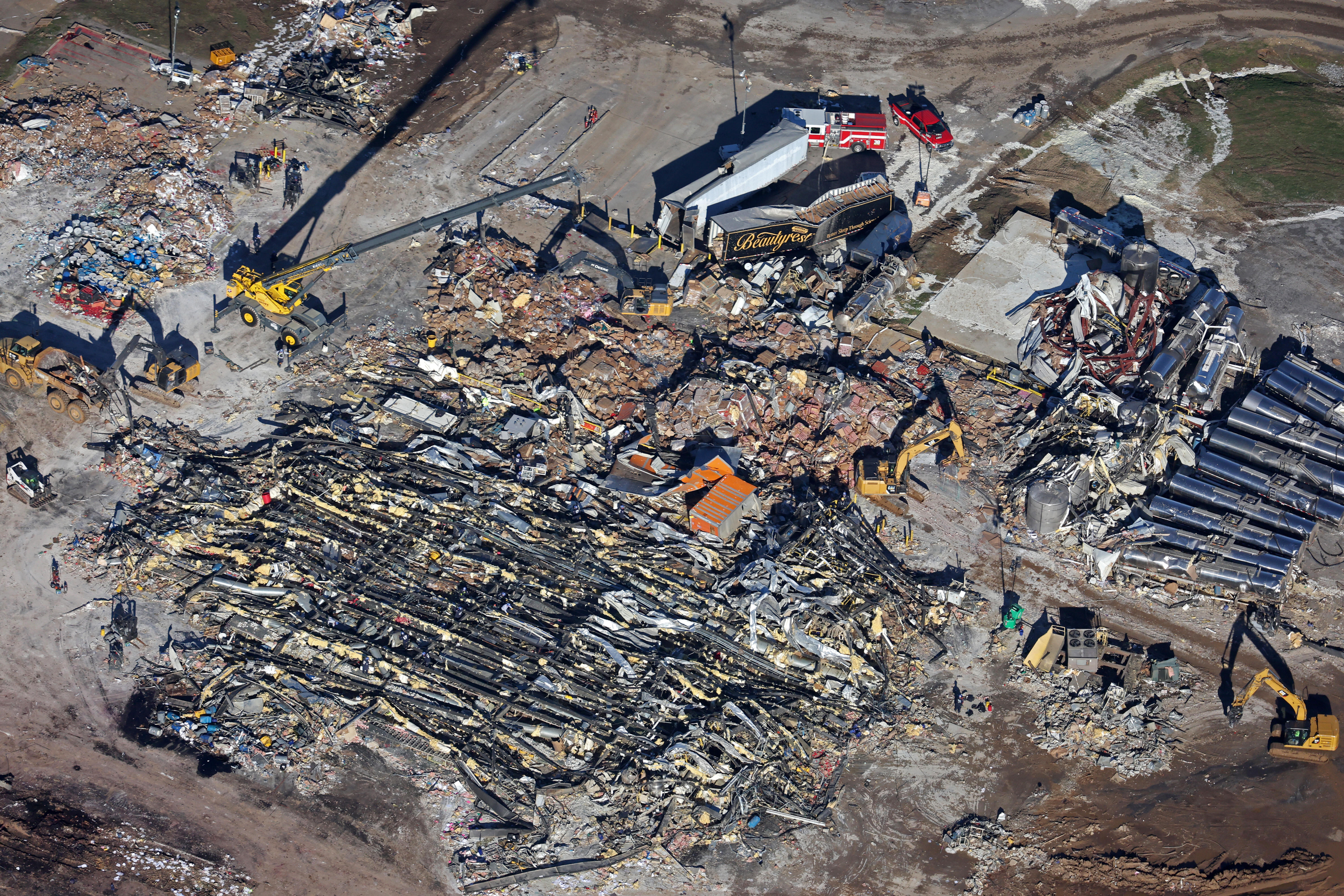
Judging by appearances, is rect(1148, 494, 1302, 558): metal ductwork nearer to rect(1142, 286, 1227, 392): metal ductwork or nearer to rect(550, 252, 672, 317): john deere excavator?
rect(1142, 286, 1227, 392): metal ductwork

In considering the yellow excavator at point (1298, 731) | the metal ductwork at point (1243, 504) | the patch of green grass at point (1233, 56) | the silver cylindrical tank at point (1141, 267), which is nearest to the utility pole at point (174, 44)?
the silver cylindrical tank at point (1141, 267)

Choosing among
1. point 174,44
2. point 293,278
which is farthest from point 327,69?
point 293,278

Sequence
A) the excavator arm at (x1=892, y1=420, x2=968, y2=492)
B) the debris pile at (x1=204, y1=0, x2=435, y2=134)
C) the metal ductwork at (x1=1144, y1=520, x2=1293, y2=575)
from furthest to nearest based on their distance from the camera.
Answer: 1. the debris pile at (x1=204, y1=0, x2=435, y2=134)
2. the excavator arm at (x1=892, y1=420, x2=968, y2=492)
3. the metal ductwork at (x1=1144, y1=520, x2=1293, y2=575)

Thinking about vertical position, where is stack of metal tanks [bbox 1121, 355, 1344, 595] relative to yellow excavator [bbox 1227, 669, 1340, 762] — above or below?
above

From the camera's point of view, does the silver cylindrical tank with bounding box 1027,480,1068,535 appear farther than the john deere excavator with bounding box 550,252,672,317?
No

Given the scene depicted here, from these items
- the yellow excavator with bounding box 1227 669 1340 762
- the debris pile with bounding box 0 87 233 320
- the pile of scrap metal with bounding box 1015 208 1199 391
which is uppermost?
the debris pile with bounding box 0 87 233 320

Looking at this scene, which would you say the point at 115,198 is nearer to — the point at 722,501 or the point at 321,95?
the point at 321,95

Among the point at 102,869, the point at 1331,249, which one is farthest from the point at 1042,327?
the point at 102,869

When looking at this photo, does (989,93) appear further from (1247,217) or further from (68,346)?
(68,346)

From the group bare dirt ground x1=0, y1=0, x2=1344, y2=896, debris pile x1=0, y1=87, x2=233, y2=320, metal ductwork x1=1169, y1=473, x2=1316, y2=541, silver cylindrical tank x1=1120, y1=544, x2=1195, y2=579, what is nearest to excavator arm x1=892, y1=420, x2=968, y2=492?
bare dirt ground x1=0, y1=0, x2=1344, y2=896
